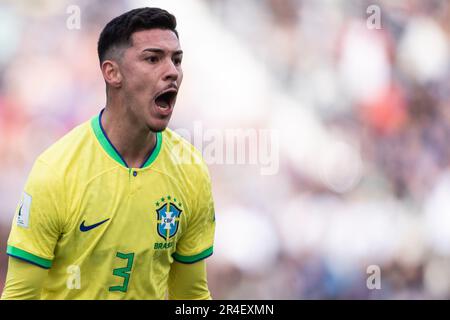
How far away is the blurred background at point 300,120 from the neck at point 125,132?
252cm

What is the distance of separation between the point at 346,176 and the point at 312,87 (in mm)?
776

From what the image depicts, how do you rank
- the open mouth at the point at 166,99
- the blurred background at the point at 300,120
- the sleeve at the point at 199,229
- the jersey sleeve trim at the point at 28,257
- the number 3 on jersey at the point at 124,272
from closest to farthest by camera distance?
the jersey sleeve trim at the point at 28,257
the number 3 on jersey at the point at 124,272
the open mouth at the point at 166,99
the sleeve at the point at 199,229
the blurred background at the point at 300,120

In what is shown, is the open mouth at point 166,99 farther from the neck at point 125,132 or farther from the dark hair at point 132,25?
→ the dark hair at point 132,25

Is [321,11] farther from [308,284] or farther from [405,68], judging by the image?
[308,284]

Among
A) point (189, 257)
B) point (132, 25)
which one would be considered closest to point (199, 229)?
point (189, 257)

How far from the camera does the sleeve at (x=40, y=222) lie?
111 inches

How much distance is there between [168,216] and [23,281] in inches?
25.1

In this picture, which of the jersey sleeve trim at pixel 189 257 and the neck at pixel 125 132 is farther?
the jersey sleeve trim at pixel 189 257

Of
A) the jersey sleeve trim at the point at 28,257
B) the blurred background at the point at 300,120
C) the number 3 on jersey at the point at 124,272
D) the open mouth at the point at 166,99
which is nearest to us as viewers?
the jersey sleeve trim at the point at 28,257

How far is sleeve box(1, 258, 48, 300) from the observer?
2838mm

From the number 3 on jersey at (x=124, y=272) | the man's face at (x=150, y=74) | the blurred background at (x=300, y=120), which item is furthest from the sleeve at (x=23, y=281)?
the blurred background at (x=300, y=120)

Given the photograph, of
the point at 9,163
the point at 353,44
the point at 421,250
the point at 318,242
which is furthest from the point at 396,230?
the point at 9,163

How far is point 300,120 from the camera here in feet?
19.3

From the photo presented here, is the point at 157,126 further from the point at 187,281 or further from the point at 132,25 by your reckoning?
the point at 187,281
